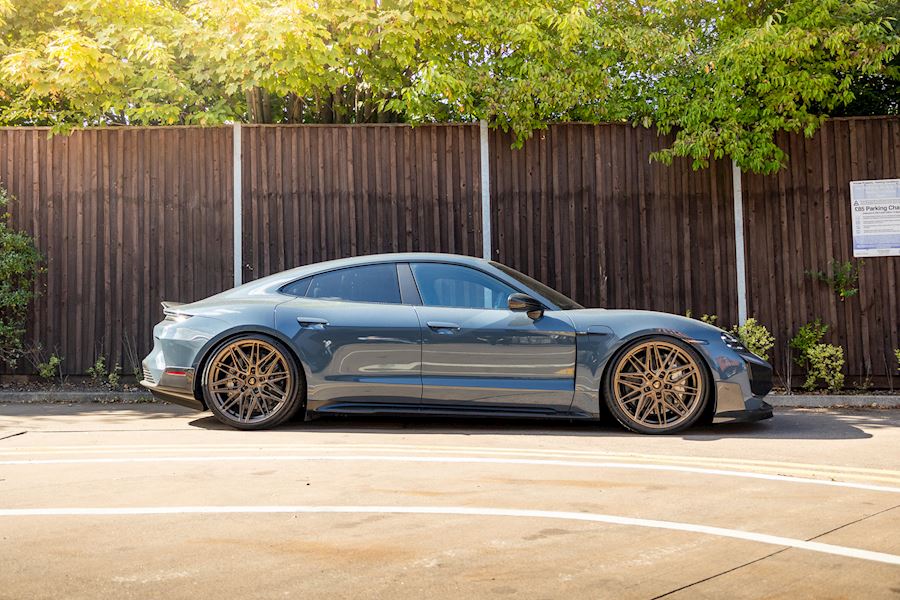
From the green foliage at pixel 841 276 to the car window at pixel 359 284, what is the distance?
5.50m

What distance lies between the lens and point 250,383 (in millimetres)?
6980

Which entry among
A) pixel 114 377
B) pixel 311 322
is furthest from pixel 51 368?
pixel 311 322

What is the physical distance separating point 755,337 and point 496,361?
4.11 metres

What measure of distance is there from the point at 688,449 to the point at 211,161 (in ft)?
22.3

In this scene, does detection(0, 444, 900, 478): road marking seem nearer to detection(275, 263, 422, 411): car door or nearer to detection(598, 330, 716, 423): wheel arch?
detection(275, 263, 422, 411): car door

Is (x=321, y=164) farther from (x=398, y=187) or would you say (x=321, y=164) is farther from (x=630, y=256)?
(x=630, y=256)

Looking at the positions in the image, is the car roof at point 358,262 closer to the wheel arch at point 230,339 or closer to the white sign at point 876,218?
the wheel arch at point 230,339

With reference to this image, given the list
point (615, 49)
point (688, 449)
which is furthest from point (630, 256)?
point (688, 449)

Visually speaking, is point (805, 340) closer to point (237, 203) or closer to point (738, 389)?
point (738, 389)

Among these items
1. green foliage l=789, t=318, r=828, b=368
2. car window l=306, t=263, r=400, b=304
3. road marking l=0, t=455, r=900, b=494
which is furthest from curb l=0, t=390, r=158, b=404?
green foliage l=789, t=318, r=828, b=368

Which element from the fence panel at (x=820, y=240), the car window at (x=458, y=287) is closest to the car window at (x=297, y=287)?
the car window at (x=458, y=287)

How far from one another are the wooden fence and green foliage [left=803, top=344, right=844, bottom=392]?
0.56 metres

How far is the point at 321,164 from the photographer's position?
10.4 meters

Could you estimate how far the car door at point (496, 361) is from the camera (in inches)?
264
